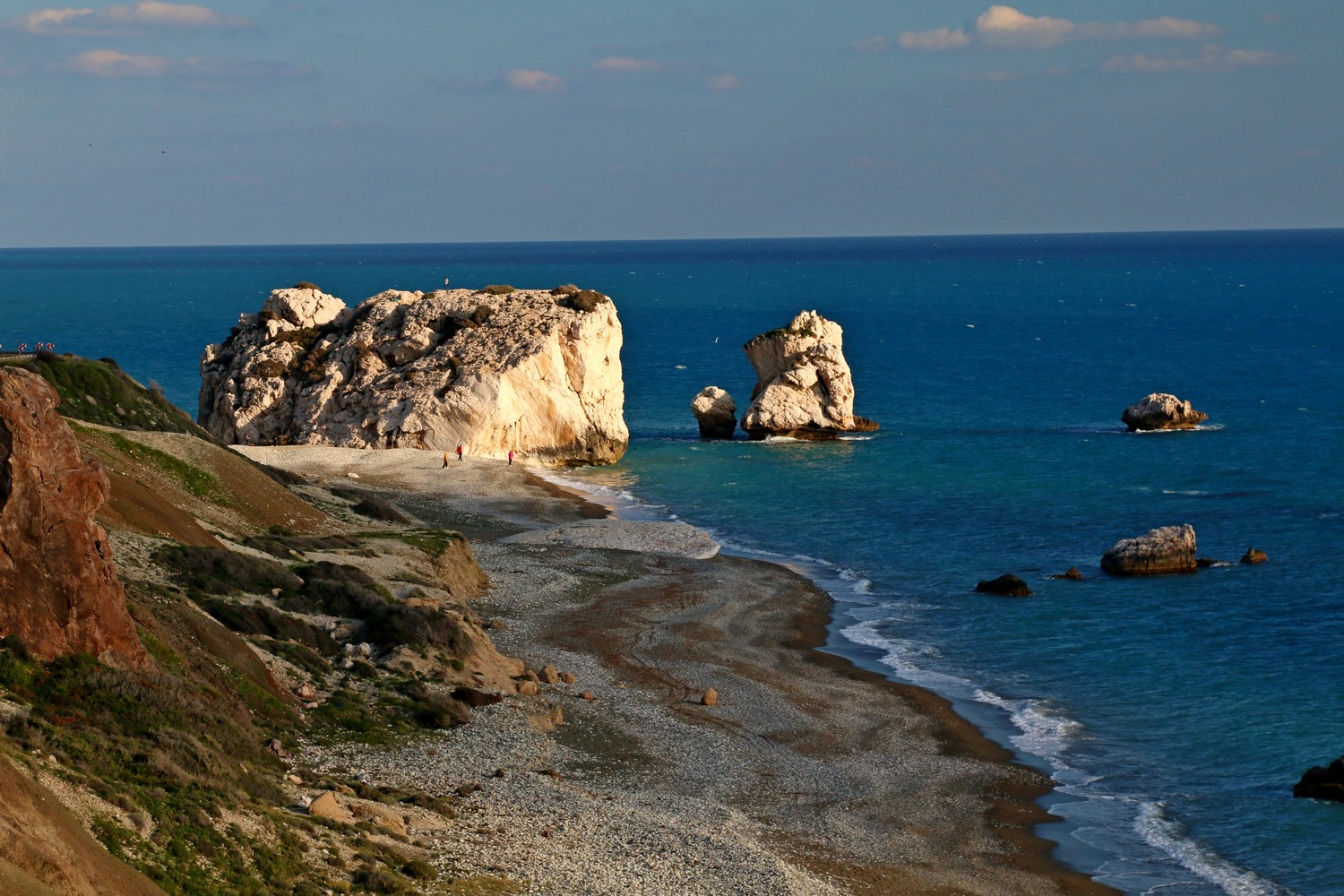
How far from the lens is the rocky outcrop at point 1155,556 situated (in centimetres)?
5300

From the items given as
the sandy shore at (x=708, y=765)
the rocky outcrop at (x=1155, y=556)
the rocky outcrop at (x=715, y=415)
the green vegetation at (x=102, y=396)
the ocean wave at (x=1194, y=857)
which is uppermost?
the green vegetation at (x=102, y=396)

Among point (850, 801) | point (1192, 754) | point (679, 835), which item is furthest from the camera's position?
point (1192, 754)

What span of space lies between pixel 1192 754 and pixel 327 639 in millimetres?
21791

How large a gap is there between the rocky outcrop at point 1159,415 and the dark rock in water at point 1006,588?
1700 inches

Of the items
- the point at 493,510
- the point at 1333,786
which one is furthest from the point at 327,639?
the point at 493,510

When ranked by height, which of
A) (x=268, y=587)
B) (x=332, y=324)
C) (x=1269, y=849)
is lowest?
(x=1269, y=849)

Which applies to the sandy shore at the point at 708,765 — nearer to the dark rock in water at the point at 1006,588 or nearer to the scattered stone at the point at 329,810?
the scattered stone at the point at 329,810

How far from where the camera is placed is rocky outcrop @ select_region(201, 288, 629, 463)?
78.5 m

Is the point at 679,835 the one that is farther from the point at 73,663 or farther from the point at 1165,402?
the point at 1165,402

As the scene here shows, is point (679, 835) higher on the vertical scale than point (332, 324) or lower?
lower

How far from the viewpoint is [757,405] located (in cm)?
8988

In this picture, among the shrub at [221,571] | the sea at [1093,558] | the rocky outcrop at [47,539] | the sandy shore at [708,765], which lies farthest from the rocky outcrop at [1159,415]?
the rocky outcrop at [47,539]

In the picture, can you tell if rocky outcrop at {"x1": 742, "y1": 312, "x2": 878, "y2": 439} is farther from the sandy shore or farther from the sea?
the sandy shore

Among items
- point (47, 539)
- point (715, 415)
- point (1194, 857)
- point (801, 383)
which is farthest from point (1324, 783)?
point (715, 415)
